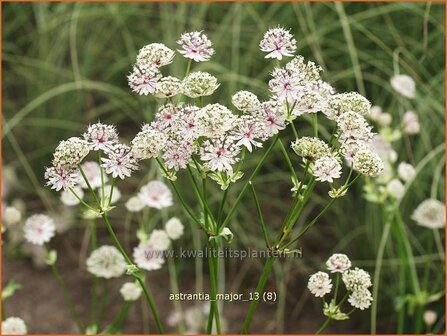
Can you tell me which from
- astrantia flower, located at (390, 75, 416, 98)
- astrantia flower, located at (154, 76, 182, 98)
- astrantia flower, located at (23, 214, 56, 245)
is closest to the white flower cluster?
astrantia flower, located at (154, 76, 182, 98)

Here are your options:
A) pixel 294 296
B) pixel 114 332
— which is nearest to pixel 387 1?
pixel 294 296

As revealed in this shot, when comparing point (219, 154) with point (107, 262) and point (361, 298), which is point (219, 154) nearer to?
point (361, 298)

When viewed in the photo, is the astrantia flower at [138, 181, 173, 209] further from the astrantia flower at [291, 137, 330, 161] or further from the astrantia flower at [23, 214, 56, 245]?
the astrantia flower at [291, 137, 330, 161]

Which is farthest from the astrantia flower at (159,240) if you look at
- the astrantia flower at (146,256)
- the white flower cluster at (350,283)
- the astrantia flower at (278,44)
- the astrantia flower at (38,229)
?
the astrantia flower at (278,44)

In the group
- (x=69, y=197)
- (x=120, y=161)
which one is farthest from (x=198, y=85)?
(x=69, y=197)

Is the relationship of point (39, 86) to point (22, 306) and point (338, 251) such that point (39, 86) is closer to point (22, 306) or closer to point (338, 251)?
point (22, 306)
